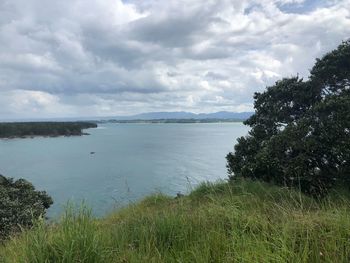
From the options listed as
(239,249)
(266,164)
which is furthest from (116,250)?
(266,164)

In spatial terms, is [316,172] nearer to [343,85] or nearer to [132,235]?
[343,85]

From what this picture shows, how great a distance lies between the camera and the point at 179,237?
185 inches

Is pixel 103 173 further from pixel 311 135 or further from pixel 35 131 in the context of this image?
pixel 35 131

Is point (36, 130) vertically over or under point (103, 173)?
over

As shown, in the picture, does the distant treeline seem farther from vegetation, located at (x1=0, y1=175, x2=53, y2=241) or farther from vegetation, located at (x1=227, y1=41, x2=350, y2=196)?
vegetation, located at (x1=227, y1=41, x2=350, y2=196)

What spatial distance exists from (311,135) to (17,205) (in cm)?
1138

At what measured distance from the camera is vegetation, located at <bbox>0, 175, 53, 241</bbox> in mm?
13302

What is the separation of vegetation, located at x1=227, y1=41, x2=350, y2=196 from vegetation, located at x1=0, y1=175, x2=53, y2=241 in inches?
319

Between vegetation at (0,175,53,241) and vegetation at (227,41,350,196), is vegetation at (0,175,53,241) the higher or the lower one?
the lower one

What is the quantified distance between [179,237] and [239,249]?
40.1 inches

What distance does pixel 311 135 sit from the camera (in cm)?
1357

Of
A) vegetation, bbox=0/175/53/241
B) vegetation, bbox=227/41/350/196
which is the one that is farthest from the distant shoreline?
vegetation, bbox=227/41/350/196

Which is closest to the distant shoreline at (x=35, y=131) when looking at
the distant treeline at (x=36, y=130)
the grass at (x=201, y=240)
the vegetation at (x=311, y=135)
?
the distant treeline at (x=36, y=130)

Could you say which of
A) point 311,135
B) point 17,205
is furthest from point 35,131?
point 311,135
